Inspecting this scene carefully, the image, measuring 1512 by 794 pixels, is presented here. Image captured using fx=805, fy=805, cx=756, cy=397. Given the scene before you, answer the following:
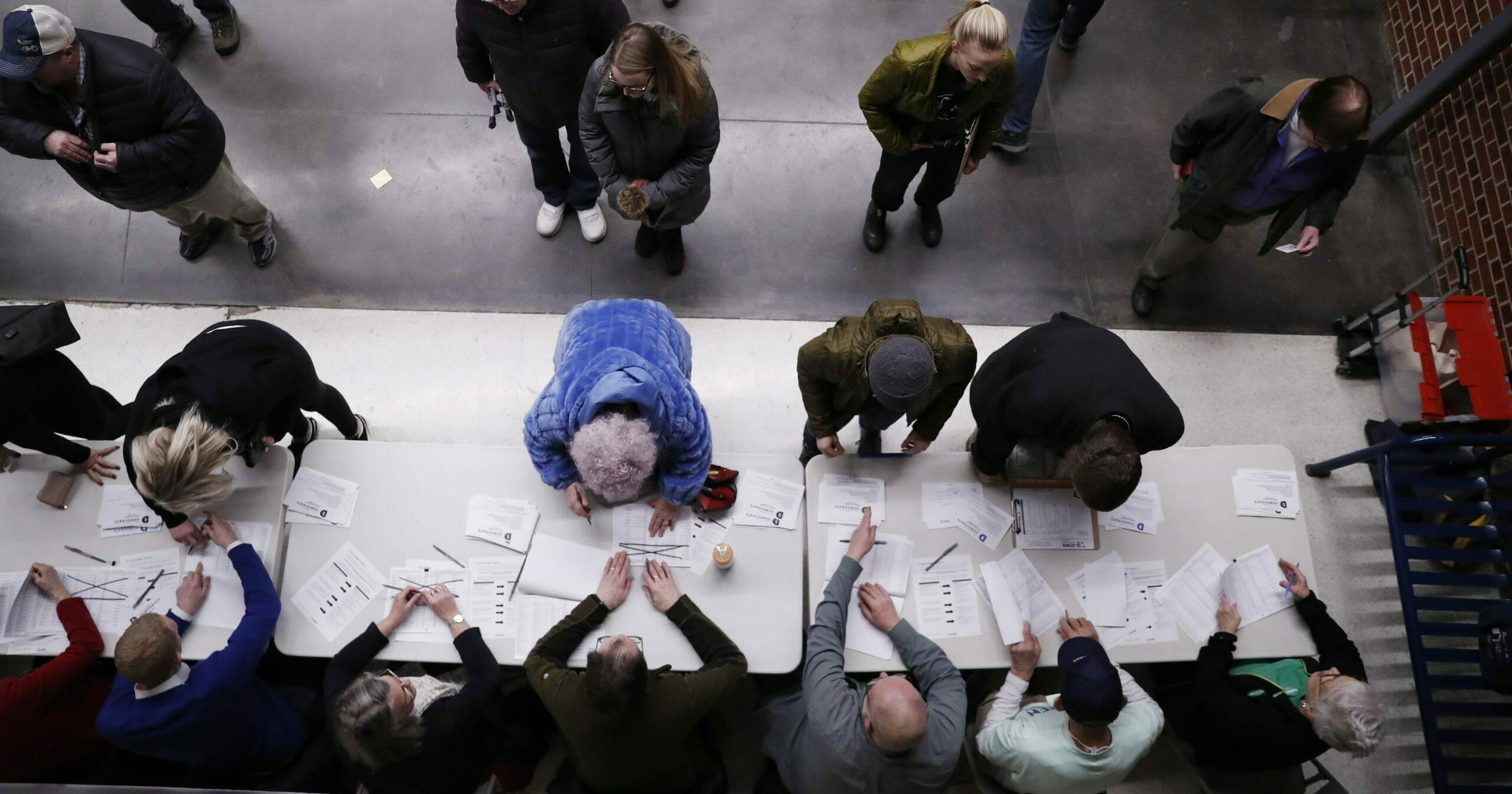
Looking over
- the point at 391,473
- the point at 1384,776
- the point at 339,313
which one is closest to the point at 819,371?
the point at 391,473

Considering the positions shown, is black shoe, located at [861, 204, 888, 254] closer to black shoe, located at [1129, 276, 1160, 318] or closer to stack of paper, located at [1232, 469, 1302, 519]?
black shoe, located at [1129, 276, 1160, 318]

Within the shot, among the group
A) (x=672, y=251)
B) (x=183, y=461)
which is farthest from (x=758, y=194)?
(x=183, y=461)

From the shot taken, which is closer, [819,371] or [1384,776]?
[819,371]

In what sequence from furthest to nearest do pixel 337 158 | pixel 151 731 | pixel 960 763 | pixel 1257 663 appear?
pixel 337 158, pixel 960 763, pixel 1257 663, pixel 151 731

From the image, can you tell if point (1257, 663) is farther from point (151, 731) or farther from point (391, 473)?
point (151, 731)

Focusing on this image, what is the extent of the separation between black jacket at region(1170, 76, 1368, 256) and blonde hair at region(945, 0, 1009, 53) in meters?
1.00

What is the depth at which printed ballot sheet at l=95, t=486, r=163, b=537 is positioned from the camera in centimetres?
275

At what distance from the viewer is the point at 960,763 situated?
124 inches

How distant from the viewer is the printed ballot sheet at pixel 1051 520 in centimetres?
279

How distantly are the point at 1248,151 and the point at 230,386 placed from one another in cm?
369

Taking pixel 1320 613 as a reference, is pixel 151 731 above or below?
below

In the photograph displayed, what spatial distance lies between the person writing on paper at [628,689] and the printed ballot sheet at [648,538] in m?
0.04

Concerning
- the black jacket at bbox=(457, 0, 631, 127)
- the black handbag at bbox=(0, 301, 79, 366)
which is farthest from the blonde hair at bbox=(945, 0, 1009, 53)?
the black handbag at bbox=(0, 301, 79, 366)

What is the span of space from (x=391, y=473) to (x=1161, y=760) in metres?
3.23
